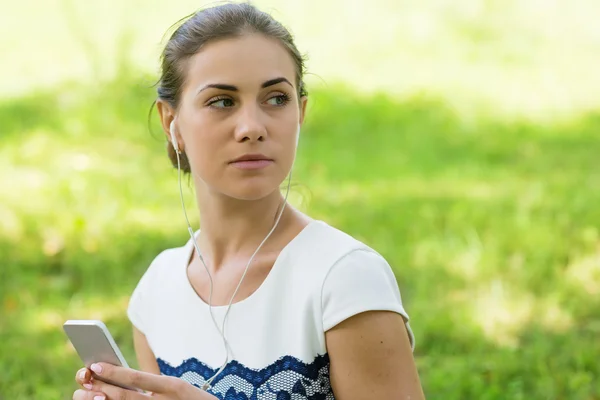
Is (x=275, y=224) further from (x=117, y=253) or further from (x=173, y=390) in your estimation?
(x=117, y=253)

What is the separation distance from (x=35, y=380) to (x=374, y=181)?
242 centimetres

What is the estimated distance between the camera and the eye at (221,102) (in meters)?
2.10

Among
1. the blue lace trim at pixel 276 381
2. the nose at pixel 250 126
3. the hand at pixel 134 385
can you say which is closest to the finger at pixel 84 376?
the hand at pixel 134 385

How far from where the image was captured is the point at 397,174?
5.55 meters

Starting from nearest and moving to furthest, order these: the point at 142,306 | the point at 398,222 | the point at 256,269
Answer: the point at 256,269 → the point at 142,306 → the point at 398,222

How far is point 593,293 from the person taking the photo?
4.11m

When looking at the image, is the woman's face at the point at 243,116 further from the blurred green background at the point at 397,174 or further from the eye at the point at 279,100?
the blurred green background at the point at 397,174

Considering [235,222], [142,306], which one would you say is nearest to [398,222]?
[142,306]

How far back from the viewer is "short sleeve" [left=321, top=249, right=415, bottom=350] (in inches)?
77.3

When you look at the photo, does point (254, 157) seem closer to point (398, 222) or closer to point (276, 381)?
→ point (276, 381)

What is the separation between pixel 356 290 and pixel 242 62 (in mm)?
549

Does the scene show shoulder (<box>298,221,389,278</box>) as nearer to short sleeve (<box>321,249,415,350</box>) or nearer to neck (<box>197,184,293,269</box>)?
short sleeve (<box>321,249,415,350</box>)

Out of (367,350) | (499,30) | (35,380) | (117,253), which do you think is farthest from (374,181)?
(367,350)

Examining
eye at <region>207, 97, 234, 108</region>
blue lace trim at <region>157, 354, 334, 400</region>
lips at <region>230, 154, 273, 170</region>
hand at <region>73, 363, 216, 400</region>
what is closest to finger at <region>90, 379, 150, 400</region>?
hand at <region>73, 363, 216, 400</region>
